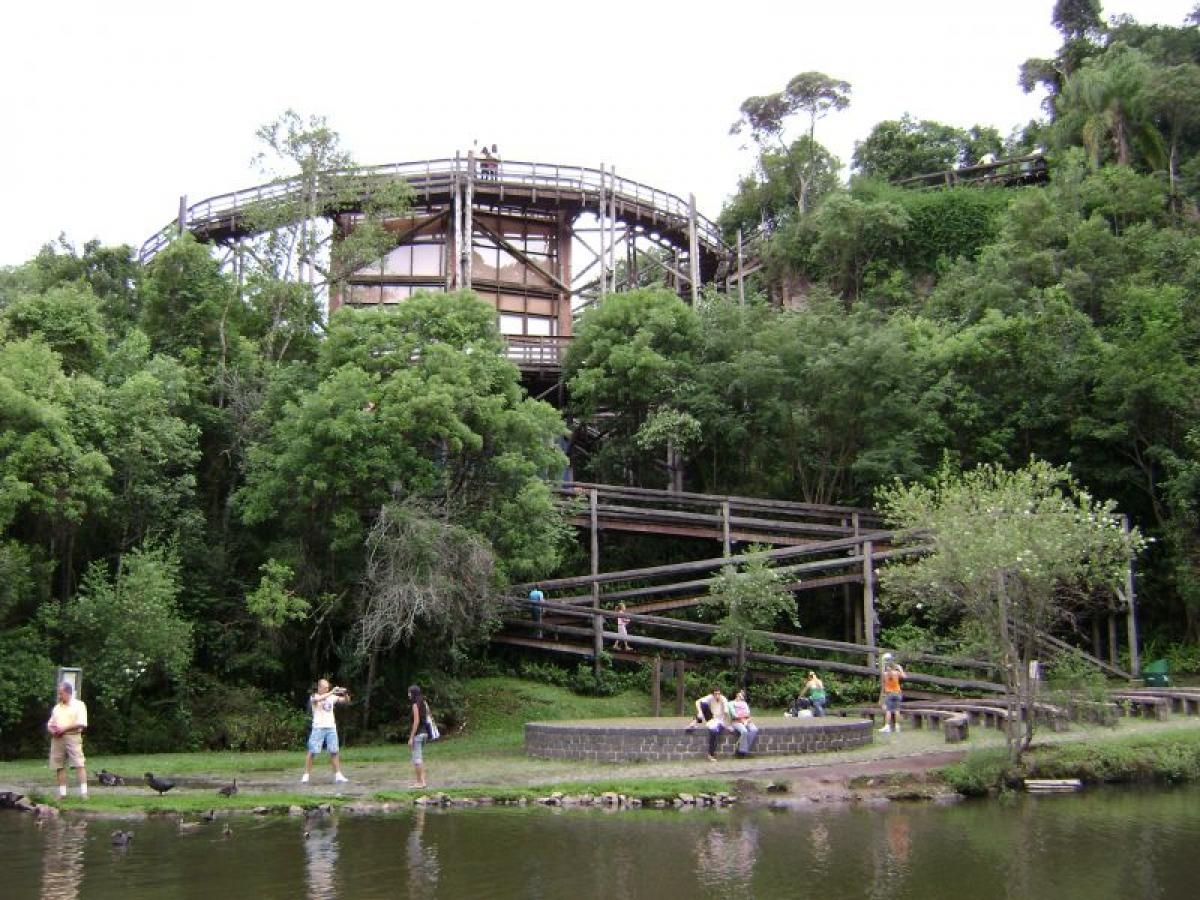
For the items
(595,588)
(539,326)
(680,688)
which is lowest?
(680,688)

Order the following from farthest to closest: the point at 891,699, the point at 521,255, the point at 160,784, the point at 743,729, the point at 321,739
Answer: the point at 521,255 < the point at 891,699 < the point at 743,729 < the point at 321,739 < the point at 160,784

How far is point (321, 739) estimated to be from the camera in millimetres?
16578

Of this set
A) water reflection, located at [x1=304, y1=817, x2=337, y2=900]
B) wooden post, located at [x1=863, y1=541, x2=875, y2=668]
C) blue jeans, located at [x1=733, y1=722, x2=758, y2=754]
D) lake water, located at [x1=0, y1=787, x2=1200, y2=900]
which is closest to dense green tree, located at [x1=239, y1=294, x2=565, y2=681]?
blue jeans, located at [x1=733, y1=722, x2=758, y2=754]

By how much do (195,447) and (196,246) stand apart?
6586 millimetres

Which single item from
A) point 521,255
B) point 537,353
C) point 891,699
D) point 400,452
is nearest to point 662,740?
point 891,699

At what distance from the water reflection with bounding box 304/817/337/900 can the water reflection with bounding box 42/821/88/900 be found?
2.03 metres

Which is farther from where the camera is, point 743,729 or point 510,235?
point 510,235

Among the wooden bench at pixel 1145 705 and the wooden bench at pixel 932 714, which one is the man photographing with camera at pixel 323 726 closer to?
the wooden bench at pixel 932 714

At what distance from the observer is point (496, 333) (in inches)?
1048

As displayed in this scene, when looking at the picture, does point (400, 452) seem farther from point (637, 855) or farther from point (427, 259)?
point (427, 259)

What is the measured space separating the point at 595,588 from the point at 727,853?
55.0ft

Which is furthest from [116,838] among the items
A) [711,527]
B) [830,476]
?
[830,476]

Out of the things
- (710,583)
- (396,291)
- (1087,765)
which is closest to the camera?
(1087,765)

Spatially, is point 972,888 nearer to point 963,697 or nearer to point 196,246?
point 963,697
